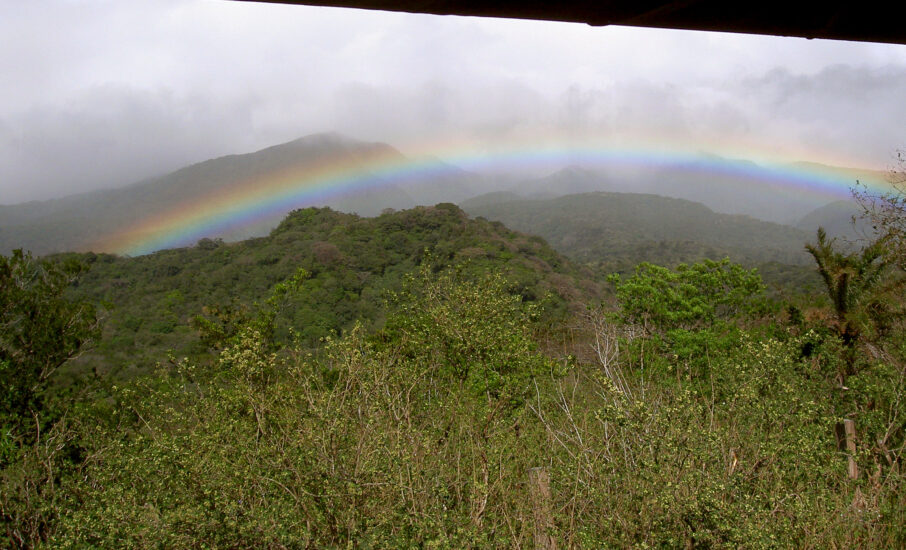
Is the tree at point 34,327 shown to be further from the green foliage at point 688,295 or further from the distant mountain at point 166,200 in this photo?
the distant mountain at point 166,200

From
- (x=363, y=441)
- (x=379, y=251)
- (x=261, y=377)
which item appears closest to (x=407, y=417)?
(x=363, y=441)

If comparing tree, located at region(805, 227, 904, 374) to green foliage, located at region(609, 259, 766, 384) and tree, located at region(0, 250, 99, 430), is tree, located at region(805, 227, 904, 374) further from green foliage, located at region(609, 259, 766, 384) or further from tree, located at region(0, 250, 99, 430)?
tree, located at region(0, 250, 99, 430)

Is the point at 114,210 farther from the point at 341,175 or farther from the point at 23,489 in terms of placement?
the point at 23,489

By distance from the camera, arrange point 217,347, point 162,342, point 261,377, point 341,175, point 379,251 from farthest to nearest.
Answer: point 341,175 → point 379,251 → point 162,342 → point 217,347 → point 261,377

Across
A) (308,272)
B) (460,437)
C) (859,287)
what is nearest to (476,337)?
(460,437)

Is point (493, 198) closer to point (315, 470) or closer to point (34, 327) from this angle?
point (34, 327)
